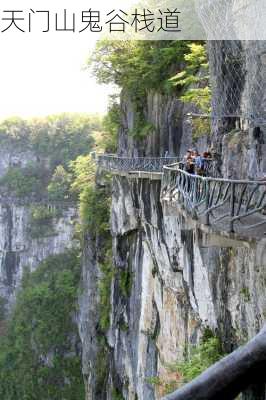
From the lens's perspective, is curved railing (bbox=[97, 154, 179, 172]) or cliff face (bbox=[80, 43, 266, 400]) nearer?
cliff face (bbox=[80, 43, 266, 400])

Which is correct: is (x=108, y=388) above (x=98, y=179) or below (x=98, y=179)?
below

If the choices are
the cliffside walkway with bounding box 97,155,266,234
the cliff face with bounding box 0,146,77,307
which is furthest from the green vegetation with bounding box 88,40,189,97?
the cliff face with bounding box 0,146,77,307

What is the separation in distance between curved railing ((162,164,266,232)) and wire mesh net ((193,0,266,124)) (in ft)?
7.73

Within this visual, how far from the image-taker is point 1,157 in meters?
60.8

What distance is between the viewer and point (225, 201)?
661 centimetres

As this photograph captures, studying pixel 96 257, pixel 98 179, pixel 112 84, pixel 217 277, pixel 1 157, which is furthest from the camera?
pixel 1 157

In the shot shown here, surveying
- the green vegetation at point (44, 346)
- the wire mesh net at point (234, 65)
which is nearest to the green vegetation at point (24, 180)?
the green vegetation at point (44, 346)

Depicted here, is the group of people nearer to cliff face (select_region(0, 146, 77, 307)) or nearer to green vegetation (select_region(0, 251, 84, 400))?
green vegetation (select_region(0, 251, 84, 400))

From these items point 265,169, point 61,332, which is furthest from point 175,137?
point 61,332

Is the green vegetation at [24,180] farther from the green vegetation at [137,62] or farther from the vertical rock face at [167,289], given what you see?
the vertical rock face at [167,289]

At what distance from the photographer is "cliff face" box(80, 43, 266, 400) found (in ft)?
25.7

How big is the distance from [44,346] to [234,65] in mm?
33523

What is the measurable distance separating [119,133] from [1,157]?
126ft

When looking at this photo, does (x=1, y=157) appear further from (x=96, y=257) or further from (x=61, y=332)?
(x=96, y=257)
